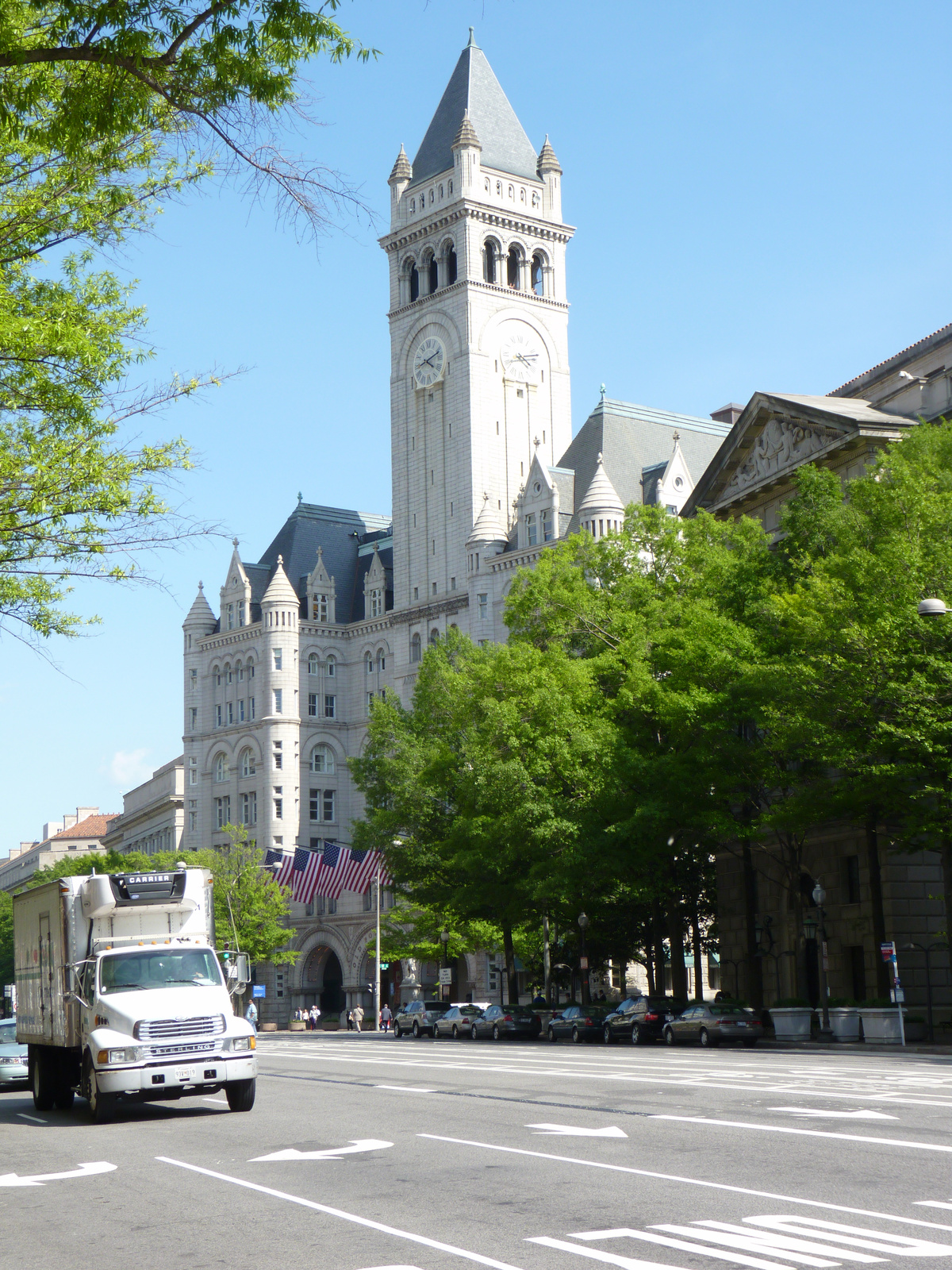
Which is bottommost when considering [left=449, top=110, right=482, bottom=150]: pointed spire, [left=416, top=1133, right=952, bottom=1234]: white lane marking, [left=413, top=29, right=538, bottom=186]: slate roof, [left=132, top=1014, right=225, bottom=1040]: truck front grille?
[left=416, top=1133, right=952, bottom=1234]: white lane marking

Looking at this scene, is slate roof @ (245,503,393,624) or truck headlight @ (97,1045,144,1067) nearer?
truck headlight @ (97,1045,144,1067)

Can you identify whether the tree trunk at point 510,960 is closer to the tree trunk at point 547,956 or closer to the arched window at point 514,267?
the tree trunk at point 547,956

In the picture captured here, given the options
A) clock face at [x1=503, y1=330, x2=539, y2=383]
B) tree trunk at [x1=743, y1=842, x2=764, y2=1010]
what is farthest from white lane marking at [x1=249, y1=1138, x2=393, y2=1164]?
clock face at [x1=503, y1=330, x2=539, y2=383]

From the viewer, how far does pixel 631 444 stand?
96688 millimetres

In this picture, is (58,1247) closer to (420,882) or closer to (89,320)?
(89,320)

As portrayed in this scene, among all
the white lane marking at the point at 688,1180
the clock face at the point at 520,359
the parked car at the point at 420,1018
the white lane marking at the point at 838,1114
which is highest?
the clock face at the point at 520,359

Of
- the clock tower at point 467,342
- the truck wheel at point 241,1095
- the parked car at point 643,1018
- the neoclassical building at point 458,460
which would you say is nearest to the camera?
the truck wheel at point 241,1095

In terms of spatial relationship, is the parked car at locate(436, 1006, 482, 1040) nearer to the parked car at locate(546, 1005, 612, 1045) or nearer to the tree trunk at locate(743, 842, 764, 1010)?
the parked car at locate(546, 1005, 612, 1045)

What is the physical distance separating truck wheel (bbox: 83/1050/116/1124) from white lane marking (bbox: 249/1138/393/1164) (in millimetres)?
4950

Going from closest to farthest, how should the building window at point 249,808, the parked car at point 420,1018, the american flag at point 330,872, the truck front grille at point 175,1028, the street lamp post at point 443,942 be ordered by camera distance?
1. the truck front grille at point 175,1028
2. the parked car at point 420,1018
3. the american flag at point 330,872
4. the street lamp post at point 443,942
5. the building window at point 249,808

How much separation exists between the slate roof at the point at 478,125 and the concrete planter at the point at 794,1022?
71812 millimetres

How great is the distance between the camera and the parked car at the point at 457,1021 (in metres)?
56.4

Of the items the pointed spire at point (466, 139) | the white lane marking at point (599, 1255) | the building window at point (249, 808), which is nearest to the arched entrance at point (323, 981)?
the building window at point (249, 808)

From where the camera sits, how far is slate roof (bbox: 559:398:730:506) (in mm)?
94000
